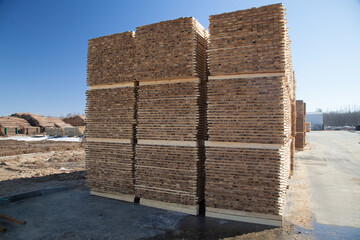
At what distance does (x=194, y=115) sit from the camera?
6.40 meters

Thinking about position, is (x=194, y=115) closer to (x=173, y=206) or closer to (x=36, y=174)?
(x=173, y=206)

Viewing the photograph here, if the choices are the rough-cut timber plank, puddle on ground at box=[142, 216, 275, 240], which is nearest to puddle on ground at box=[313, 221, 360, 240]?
puddle on ground at box=[142, 216, 275, 240]

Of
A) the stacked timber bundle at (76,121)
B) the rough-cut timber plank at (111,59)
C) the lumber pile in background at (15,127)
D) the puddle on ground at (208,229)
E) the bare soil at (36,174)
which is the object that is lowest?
the puddle on ground at (208,229)

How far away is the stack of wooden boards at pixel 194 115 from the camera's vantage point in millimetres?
5699

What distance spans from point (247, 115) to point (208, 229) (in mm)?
2631

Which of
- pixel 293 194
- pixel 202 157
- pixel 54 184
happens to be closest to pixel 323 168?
pixel 293 194

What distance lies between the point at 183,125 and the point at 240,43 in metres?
2.37

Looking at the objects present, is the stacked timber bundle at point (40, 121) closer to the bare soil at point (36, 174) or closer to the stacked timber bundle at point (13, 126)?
the stacked timber bundle at point (13, 126)

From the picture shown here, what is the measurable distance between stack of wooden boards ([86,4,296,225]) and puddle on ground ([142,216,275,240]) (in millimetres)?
217

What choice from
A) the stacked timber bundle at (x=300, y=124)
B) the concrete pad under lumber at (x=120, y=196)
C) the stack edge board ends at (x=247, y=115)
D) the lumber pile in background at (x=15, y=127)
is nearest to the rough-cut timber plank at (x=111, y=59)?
the stack edge board ends at (x=247, y=115)

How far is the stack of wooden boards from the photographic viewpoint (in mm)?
5699

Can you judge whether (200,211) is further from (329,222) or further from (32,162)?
(32,162)

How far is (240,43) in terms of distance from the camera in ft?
19.6

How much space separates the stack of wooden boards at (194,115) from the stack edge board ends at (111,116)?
0.10 ft
